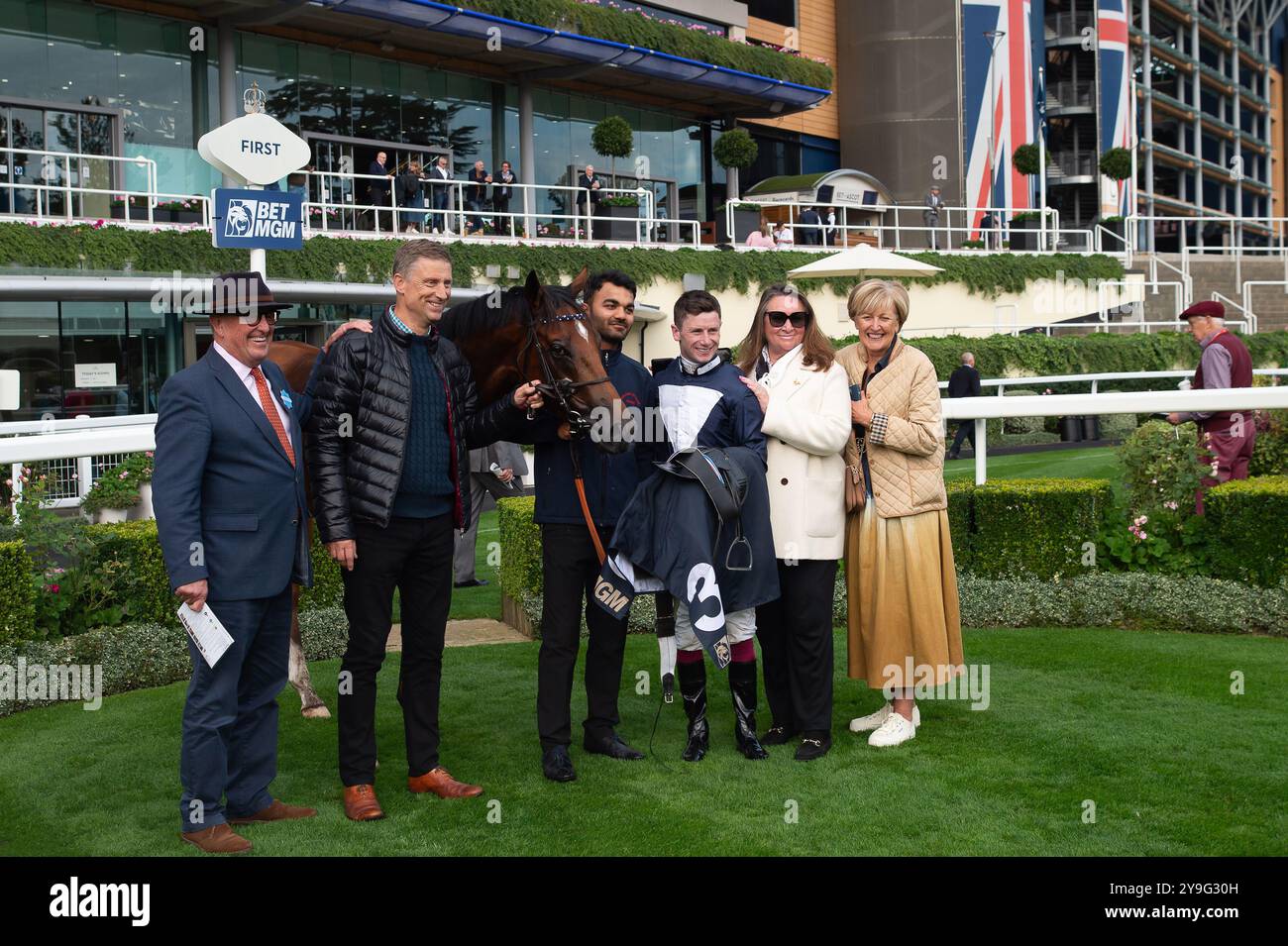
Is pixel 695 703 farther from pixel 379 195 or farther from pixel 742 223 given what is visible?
pixel 742 223

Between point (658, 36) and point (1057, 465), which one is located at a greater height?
point (658, 36)

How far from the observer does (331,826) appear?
442 cm

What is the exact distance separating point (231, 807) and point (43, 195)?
59.8 ft

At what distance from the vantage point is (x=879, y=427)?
5316 millimetres

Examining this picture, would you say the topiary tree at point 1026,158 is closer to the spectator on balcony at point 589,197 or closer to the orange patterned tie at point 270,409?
the spectator on balcony at point 589,197

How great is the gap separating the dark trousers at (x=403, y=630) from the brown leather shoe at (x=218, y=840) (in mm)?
496

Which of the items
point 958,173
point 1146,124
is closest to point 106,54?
point 958,173

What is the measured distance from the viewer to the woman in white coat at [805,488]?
5195 mm

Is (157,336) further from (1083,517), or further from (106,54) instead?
(1083,517)

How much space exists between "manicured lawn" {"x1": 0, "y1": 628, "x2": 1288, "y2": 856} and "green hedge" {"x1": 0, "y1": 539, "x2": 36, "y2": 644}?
0.40m

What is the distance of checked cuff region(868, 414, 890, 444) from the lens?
209 inches

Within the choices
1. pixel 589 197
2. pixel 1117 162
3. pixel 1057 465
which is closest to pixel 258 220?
pixel 1057 465

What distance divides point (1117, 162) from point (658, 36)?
55.5ft

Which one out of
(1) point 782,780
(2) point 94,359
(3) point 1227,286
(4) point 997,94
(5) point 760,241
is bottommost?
(1) point 782,780
